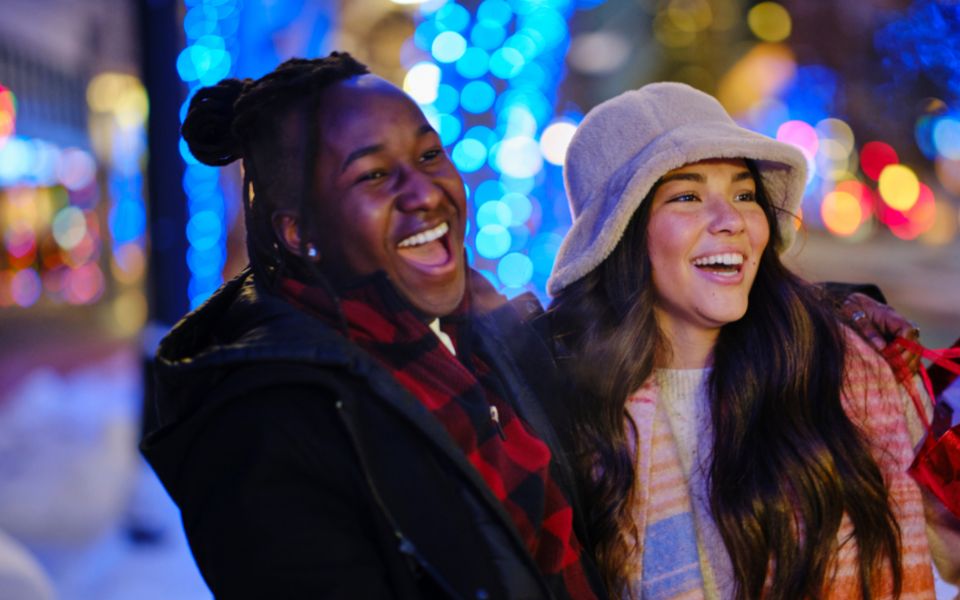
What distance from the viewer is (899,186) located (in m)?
14.7

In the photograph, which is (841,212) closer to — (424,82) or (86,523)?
(424,82)

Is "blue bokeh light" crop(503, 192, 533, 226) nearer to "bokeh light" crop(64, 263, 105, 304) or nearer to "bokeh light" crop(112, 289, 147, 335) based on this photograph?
"bokeh light" crop(112, 289, 147, 335)

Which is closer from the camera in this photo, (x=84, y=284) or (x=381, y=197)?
(x=381, y=197)

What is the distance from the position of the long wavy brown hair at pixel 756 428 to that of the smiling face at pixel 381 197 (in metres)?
0.70

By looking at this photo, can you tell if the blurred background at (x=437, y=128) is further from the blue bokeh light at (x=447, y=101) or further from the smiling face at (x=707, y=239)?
the smiling face at (x=707, y=239)

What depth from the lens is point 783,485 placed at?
6.88 ft

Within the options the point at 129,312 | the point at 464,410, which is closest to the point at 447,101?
the point at 464,410

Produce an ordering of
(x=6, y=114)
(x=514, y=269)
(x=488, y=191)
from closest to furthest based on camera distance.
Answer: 1. (x=488, y=191)
2. (x=514, y=269)
3. (x=6, y=114)

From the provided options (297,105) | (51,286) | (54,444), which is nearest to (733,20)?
(54,444)

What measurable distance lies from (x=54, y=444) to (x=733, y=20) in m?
9.27

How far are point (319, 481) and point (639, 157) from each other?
120cm

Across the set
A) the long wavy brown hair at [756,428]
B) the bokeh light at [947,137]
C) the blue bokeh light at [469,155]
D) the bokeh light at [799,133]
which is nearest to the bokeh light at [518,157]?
the blue bokeh light at [469,155]

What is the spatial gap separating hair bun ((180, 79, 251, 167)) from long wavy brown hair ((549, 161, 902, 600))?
104 cm

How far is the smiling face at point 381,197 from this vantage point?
1.69m
